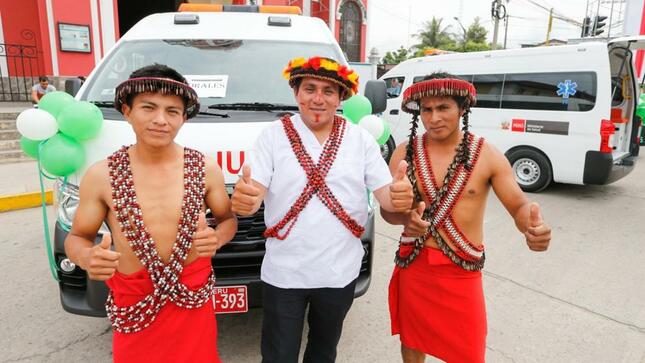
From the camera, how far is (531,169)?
6887mm

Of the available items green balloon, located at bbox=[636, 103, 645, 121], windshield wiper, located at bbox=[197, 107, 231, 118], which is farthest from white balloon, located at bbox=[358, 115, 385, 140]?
green balloon, located at bbox=[636, 103, 645, 121]

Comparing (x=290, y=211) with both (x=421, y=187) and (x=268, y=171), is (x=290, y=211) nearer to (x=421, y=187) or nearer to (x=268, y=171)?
(x=268, y=171)

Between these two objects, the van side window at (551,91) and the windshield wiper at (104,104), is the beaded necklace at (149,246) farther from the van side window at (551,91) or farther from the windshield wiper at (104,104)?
the van side window at (551,91)

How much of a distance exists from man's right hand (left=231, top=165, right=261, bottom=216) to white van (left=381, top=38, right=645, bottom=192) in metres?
6.09

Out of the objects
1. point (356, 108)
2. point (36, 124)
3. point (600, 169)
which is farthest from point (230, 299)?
point (600, 169)

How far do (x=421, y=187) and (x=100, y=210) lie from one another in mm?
1273

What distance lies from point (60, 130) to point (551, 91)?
6.48 m

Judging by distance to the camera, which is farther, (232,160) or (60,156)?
(232,160)

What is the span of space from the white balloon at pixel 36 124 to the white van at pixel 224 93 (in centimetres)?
19

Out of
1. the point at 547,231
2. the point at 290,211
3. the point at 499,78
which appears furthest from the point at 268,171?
the point at 499,78

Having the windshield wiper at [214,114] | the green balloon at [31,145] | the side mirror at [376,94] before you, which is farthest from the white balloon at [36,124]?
the side mirror at [376,94]

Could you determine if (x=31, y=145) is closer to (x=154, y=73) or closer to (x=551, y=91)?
(x=154, y=73)

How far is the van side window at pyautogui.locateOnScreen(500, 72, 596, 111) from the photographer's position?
614 cm

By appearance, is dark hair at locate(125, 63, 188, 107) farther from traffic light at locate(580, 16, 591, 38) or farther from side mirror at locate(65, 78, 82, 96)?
traffic light at locate(580, 16, 591, 38)
